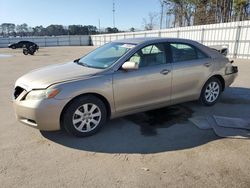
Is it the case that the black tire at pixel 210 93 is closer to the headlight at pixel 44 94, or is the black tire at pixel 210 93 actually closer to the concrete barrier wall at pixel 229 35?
the headlight at pixel 44 94

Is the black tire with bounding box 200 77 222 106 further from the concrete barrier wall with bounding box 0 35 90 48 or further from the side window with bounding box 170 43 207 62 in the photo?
the concrete barrier wall with bounding box 0 35 90 48

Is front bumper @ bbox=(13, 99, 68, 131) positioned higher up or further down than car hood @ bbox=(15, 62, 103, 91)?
further down

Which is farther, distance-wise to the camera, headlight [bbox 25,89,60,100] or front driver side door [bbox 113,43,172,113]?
front driver side door [bbox 113,43,172,113]

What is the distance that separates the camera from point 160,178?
2727mm

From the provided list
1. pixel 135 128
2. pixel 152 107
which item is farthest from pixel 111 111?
pixel 152 107

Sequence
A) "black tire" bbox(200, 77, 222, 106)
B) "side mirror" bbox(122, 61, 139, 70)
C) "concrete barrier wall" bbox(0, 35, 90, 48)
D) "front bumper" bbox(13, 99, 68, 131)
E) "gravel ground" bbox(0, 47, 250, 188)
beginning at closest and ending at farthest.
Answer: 1. "gravel ground" bbox(0, 47, 250, 188)
2. "front bumper" bbox(13, 99, 68, 131)
3. "side mirror" bbox(122, 61, 139, 70)
4. "black tire" bbox(200, 77, 222, 106)
5. "concrete barrier wall" bbox(0, 35, 90, 48)

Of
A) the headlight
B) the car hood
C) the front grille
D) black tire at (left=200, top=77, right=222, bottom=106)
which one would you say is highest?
the car hood

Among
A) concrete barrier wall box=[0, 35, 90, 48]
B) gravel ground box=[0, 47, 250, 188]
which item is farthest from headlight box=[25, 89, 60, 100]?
concrete barrier wall box=[0, 35, 90, 48]

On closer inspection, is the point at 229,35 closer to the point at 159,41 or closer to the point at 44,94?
the point at 159,41

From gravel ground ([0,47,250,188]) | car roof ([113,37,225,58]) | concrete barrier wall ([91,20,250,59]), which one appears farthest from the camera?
concrete barrier wall ([91,20,250,59])

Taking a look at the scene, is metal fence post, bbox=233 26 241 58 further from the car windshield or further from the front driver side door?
the car windshield

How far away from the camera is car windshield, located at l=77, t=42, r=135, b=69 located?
4.09m

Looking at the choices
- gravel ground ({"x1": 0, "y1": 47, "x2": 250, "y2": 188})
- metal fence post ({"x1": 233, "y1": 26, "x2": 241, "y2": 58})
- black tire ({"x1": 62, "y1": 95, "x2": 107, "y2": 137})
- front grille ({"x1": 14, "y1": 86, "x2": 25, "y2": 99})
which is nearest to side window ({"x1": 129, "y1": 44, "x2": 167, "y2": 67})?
black tire ({"x1": 62, "y1": 95, "x2": 107, "y2": 137})

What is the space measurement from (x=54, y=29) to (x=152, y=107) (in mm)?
68880
